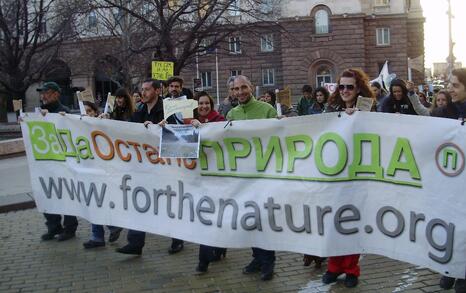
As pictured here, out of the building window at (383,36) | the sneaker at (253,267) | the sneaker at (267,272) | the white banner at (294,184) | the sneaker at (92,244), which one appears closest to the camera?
the white banner at (294,184)

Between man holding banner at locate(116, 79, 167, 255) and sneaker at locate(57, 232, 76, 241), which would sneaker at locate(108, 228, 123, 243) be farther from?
man holding banner at locate(116, 79, 167, 255)

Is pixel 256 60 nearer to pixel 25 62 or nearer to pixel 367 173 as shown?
pixel 25 62

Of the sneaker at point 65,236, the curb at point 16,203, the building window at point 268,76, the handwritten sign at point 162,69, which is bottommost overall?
the sneaker at point 65,236

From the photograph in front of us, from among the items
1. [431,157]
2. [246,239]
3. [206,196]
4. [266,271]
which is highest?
[431,157]

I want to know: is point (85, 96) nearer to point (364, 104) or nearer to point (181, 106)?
point (181, 106)

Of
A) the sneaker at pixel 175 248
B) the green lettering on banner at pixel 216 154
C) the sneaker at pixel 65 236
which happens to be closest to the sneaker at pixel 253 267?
the green lettering on banner at pixel 216 154

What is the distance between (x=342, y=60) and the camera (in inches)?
1972

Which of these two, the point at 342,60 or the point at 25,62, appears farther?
the point at 342,60

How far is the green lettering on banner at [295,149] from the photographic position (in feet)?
15.6

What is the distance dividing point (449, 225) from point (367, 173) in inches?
28.6

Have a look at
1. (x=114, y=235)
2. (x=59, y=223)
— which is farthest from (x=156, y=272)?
(x=59, y=223)

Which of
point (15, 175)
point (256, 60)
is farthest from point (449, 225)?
point (256, 60)

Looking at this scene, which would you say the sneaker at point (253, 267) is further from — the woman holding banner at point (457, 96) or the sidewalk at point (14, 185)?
the sidewalk at point (14, 185)

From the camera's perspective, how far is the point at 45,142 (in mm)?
6668
